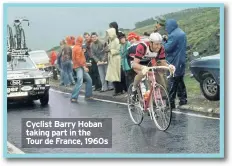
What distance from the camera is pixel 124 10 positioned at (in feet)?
76.9

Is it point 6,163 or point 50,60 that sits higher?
point 50,60

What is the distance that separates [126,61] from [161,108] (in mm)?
1382

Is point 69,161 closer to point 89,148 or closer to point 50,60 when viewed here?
point 89,148

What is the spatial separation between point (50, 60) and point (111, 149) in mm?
1909

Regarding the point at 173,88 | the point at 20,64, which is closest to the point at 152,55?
the point at 173,88

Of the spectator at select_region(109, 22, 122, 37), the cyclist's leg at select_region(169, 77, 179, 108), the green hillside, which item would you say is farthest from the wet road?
the spectator at select_region(109, 22, 122, 37)

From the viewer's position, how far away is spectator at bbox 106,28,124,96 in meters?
24.4

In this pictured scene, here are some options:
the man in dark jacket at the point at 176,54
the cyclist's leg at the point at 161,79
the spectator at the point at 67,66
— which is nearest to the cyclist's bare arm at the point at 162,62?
the cyclist's leg at the point at 161,79

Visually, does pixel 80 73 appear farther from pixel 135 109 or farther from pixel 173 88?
pixel 173 88

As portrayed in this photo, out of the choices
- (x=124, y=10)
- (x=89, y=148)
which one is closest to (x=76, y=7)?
(x=124, y=10)

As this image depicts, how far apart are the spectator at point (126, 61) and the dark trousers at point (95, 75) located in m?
0.43

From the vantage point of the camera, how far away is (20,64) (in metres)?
24.5

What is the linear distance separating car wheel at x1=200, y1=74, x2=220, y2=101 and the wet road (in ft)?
1.31

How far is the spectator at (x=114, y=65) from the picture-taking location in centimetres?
2438
